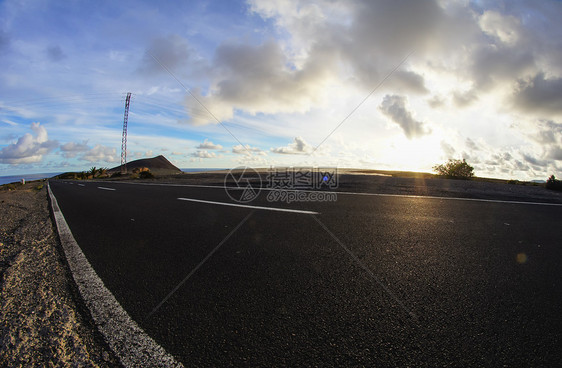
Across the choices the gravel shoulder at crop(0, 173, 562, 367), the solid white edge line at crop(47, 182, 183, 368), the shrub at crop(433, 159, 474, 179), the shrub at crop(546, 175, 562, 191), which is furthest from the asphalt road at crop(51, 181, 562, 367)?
the shrub at crop(433, 159, 474, 179)

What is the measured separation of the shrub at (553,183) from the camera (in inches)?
447

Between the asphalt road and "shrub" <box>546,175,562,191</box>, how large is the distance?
10339 millimetres

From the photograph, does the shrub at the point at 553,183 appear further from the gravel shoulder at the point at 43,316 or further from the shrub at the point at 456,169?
the gravel shoulder at the point at 43,316

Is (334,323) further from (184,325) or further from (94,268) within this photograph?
(94,268)

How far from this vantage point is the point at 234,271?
2.53 metres

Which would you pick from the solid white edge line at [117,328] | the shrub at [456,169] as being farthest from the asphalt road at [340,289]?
the shrub at [456,169]

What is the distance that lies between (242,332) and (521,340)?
174 cm

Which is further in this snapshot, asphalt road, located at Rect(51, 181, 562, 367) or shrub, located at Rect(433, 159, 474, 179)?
shrub, located at Rect(433, 159, 474, 179)

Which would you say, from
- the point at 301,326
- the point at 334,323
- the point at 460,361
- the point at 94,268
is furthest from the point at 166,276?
the point at 460,361

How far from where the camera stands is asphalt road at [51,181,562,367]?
1486 millimetres

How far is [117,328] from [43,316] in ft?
1.92

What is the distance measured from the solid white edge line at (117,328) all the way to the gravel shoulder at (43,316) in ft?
0.16

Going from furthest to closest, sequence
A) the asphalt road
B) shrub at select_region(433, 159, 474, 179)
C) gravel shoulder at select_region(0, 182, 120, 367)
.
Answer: shrub at select_region(433, 159, 474, 179), the asphalt road, gravel shoulder at select_region(0, 182, 120, 367)

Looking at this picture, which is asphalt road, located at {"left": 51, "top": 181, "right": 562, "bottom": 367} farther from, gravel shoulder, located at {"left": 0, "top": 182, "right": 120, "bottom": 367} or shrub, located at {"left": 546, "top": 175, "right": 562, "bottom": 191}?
shrub, located at {"left": 546, "top": 175, "right": 562, "bottom": 191}
